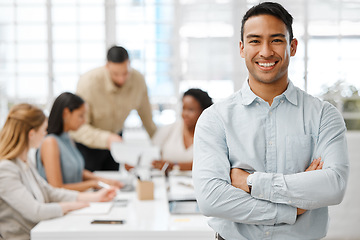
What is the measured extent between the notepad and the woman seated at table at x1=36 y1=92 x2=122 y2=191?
55cm

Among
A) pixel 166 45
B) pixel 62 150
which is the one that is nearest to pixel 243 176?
pixel 62 150

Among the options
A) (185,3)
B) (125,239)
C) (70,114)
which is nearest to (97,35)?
(185,3)

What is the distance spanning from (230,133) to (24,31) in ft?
14.8

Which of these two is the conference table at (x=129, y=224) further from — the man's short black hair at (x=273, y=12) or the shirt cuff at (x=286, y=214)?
the man's short black hair at (x=273, y=12)

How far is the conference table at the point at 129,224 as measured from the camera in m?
1.93

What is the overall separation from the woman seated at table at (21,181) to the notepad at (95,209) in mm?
31

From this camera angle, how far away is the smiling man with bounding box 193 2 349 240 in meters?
1.36

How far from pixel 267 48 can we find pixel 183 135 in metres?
2.38

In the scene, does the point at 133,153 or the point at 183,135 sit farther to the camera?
the point at 183,135

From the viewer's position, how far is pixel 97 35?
205 inches

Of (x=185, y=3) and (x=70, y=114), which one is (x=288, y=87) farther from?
(x=185, y=3)

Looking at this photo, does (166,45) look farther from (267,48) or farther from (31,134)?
(267,48)

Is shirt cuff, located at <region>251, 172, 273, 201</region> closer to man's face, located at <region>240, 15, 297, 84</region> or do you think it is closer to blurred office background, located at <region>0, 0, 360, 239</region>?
man's face, located at <region>240, 15, 297, 84</region>

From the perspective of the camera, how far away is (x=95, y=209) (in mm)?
2316
